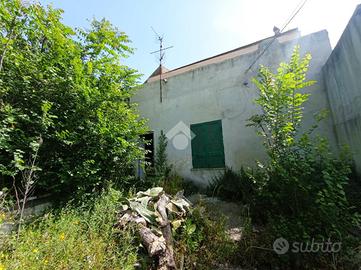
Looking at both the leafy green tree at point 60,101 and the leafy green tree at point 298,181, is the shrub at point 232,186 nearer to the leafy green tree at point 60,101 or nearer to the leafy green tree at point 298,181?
the leafy green tree at point 298,181

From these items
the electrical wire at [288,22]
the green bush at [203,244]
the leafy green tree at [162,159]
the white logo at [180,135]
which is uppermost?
the electrical wire at [288,22]

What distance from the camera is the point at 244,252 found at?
9.95ft

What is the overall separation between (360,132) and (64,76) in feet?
19.1

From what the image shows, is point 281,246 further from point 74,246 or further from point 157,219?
point 74,246

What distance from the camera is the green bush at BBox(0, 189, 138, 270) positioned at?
2.19 metres

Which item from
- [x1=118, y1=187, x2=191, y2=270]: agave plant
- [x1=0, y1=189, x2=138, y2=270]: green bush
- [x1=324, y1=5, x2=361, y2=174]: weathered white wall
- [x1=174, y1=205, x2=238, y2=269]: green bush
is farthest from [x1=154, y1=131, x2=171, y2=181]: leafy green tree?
[x1=324, y1=5, x2=361, y2=174]: weathered white wall

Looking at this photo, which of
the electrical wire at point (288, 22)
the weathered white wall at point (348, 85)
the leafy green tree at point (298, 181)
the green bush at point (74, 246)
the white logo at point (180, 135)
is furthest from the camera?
the white logo at point (180, 135)

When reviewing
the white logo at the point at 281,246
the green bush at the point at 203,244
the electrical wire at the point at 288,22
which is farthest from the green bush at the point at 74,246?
the electrical wire at the point at 288,22

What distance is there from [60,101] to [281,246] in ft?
15.0

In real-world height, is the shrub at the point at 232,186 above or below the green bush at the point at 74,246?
above

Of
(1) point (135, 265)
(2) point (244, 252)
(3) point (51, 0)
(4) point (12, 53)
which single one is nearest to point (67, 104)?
(4) point (12, 53)

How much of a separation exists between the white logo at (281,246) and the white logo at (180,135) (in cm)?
420

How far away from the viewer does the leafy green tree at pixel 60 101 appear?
3607 millimetres

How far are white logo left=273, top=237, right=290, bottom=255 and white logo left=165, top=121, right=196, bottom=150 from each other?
420cm
